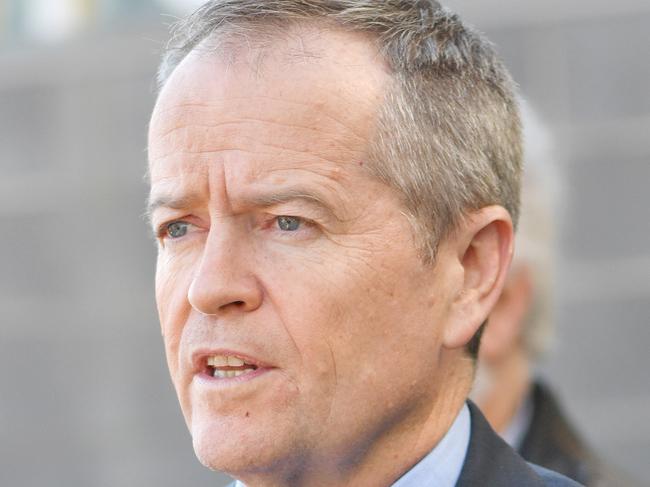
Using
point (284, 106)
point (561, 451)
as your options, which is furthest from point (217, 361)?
point (561, 451)

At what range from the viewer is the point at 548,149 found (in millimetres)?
4945

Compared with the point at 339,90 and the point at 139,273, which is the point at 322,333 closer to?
the point at 339,90

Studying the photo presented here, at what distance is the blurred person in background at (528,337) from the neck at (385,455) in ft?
4.50

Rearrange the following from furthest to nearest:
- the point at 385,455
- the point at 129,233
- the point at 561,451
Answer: the point at 129,233 < the point at 561,451 < the point at 385,455

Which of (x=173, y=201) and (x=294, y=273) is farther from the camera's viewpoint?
(x=173, y=201)

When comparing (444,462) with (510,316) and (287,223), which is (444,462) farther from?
(510,316)

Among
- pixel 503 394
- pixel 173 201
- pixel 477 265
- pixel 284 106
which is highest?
pixel 284 106

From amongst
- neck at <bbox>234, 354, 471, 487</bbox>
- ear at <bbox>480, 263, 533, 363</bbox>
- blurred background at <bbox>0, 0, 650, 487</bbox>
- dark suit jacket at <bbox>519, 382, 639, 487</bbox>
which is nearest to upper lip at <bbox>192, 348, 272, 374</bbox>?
neck at <bbox>234, 354, 471, 487</bbox>

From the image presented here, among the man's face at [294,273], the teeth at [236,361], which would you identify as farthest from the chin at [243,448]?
the teeth at [236,361]

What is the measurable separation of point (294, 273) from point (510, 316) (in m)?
2.05

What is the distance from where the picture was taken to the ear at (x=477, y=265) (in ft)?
9.55

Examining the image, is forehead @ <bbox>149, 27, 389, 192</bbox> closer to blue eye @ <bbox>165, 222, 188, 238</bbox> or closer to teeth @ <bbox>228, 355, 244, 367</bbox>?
blue eye @ <bbox>165, 222, 188, 238</bbox>

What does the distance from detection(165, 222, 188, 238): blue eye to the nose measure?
0.18 m

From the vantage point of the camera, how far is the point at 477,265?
2.98 meters
